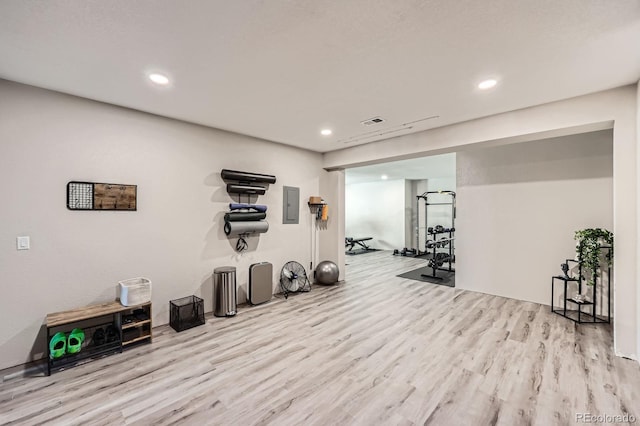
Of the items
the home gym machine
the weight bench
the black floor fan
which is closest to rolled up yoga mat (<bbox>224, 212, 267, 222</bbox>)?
the black floor fan

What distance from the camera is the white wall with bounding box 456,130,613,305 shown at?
4.06 meters

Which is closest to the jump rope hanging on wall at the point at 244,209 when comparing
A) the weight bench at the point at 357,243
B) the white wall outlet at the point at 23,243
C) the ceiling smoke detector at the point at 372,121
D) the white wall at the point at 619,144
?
the ceiling smoke detector at the point at 372,121

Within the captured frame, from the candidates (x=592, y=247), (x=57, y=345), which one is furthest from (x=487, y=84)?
(x=57, y=345)

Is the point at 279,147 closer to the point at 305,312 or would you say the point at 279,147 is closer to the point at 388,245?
the point at 305,312

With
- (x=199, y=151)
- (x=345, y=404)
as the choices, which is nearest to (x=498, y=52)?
(x=345, y=404)

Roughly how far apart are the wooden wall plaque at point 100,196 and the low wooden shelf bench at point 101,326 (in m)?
1.11

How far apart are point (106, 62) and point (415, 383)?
3.80 m

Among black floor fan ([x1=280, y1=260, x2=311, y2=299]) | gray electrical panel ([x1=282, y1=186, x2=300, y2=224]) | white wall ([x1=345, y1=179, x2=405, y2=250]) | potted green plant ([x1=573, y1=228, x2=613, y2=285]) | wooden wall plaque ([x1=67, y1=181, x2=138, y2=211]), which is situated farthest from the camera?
white wall ([x1=345, y1=179, x2=405, y2=250])

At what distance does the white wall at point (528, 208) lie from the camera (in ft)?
13.3

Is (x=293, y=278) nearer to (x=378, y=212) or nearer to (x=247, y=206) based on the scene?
(x=247, y=206)

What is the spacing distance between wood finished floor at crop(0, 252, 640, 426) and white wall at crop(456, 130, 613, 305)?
100 centimetres

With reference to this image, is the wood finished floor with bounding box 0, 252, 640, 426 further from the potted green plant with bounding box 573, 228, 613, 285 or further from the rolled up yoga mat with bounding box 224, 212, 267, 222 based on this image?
the rolled up yoga mat with bounding box 224, 212, 267, 222

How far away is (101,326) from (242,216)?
211 cm

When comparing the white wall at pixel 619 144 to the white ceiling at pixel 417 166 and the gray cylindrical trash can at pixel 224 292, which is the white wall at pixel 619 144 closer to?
the white ceiling at pixel 417 166
